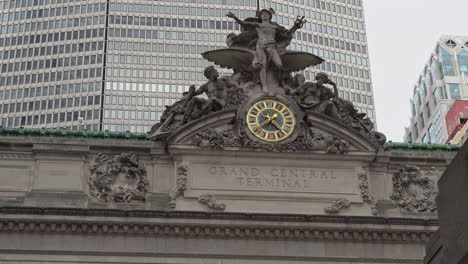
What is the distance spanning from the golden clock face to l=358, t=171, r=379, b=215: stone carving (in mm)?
3793

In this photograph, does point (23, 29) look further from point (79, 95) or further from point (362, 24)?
point (362, 24)

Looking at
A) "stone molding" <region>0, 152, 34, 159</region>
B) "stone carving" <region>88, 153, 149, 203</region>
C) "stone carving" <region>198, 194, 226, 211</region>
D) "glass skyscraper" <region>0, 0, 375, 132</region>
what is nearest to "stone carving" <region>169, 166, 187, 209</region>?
"stone carving" <region>198, 194, 226, 211</region>

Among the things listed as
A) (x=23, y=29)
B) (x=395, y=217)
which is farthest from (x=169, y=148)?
(x=23, y=29)

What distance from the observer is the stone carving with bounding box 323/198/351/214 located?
39375mm

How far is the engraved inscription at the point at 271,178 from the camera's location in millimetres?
39500

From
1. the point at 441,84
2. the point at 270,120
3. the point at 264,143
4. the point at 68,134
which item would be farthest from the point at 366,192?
the point at 441,84

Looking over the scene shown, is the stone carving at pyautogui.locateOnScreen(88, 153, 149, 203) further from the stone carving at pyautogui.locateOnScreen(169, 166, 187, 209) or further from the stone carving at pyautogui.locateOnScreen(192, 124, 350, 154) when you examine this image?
the stone carving at pyautogui.locateOnScreen(192, 124, 350, 154)

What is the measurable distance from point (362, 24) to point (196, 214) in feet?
302

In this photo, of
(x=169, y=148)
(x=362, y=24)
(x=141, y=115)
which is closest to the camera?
(x=169, y=148)

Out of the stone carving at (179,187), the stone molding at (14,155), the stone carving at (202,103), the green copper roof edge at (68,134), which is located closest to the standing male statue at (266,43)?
the stone carving at (202,103)

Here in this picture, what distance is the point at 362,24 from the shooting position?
414 feet

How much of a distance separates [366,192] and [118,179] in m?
11.0

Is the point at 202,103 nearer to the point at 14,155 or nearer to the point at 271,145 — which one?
the point at 271,145

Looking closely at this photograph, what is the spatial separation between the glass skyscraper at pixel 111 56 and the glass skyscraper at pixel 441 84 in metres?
15.5
